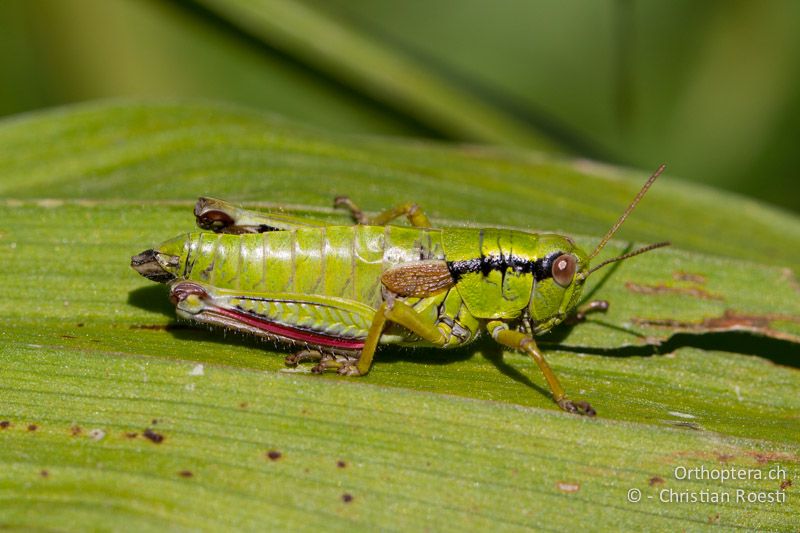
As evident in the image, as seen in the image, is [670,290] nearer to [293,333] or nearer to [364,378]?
[364,378]

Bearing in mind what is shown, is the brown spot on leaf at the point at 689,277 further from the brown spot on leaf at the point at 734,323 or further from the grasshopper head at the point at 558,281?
the grasshopper head at the point at 558,281

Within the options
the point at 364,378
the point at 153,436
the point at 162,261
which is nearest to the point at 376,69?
the point at 162,261

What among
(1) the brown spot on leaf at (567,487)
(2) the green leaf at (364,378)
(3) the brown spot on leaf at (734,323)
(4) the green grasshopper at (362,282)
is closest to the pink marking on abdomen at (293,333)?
(4) the green grasshopper at (362,282)

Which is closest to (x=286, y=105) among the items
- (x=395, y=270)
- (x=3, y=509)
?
(x=395, y=270)

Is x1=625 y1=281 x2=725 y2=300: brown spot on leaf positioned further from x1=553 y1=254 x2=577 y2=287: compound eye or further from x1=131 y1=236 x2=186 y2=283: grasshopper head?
x1=131 y1=236 x2=186 y2=283: grasshopper head

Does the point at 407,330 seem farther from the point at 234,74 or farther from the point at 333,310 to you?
the point at 234,74

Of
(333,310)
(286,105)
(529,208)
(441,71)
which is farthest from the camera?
(286,105)
